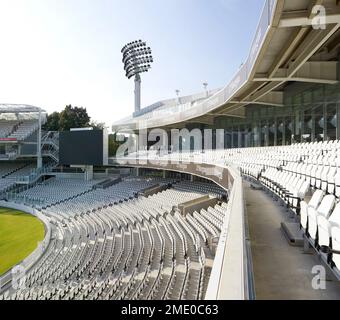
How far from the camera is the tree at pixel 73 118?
52375mm

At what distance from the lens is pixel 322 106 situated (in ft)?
48.3

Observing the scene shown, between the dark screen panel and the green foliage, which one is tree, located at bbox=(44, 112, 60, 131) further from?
the dark screen panel

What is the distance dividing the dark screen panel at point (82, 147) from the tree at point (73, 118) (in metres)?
21.0

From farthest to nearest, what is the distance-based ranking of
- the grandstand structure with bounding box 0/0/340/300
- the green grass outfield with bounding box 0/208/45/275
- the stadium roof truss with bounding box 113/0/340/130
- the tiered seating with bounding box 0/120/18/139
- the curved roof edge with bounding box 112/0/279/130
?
1. the tiered seating with bounding box 0/120/18/139
2. the green grass outfield with bounding box 0/208/45/275
3. the curved roof edge with bounding box 112/0/279/130
4. the stadium roof truss with bounding box 113/0/340/130
5. the grandstand structure with bounding box 0/0/340/300

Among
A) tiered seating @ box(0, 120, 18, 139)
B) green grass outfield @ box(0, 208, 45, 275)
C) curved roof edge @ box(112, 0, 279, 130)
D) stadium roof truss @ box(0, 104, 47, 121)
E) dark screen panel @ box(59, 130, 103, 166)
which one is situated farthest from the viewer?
tiered seating @ box(0, 120, 18, 139)

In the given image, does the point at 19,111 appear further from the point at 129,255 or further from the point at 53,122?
the point at 129,255

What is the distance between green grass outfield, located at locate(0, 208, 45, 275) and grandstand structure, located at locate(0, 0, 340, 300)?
3.03ft

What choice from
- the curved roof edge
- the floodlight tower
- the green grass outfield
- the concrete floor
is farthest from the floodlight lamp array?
the concrete floor

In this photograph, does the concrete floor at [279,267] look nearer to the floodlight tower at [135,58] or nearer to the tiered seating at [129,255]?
the tiered seating at [129,255]

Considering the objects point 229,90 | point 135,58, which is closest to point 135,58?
point 135,58

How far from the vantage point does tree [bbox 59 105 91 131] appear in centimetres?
5238

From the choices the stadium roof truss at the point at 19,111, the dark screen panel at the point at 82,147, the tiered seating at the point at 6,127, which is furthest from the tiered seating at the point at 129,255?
the tiered seating at the point at 6,127
